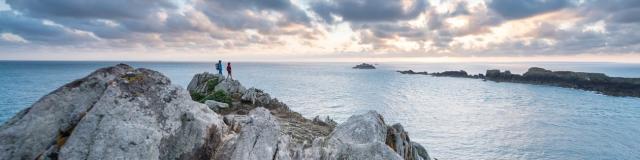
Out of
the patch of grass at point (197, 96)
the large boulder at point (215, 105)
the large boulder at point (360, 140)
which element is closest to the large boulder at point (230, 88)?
the patch of grass at point (197, 96)

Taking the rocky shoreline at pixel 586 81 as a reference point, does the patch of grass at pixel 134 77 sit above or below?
above

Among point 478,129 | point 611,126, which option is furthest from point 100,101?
point 611,126

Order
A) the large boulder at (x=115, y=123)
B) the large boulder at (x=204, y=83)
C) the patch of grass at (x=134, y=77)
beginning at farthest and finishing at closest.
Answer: the large boulder at (x=204, y=83) → the patch of grass at (x=134, y=77) → the large boulder at (x=115, y=123)

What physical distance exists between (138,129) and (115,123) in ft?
1.91

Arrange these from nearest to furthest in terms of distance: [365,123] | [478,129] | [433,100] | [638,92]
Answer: [365,123] → [478,129] → [433,100] → [638,92]

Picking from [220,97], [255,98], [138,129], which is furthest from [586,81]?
[138,129]

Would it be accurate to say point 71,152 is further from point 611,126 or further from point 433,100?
point 433,100

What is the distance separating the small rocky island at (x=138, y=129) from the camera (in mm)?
9453

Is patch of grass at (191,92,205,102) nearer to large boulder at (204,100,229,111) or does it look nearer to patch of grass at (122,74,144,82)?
large boulder at (204,100,229,111)

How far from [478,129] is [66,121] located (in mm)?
66887

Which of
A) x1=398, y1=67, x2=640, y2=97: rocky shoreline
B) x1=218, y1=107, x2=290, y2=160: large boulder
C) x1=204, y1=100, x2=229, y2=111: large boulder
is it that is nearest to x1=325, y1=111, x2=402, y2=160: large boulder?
x1=218, y1=107, x2=290, y2=160: large boulder

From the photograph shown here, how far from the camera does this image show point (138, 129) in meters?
9.71

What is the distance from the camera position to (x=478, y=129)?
67.6m

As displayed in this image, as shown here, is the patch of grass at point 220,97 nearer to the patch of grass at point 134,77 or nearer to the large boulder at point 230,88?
the large boulder at point 230,88
